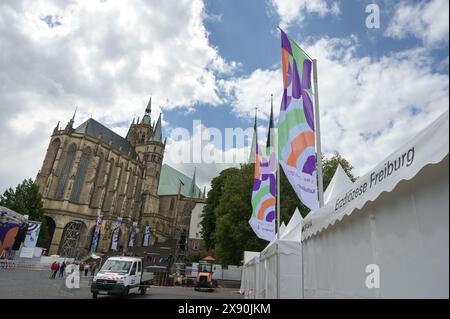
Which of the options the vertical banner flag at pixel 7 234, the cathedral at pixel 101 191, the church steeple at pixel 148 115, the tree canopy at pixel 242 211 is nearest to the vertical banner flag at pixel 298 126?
the tree canopy at pixel 242 211

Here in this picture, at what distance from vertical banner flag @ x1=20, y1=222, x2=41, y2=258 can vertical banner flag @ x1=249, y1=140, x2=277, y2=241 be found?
93.0ft

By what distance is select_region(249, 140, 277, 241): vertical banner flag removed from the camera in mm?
11273

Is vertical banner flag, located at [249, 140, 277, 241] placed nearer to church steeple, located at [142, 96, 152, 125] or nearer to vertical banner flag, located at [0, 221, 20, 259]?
vertical banner flag, located at [0, 221, 20, 259]

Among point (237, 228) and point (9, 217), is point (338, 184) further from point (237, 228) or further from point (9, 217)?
point (9, 217)

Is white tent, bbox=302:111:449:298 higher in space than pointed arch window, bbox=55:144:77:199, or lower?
lower

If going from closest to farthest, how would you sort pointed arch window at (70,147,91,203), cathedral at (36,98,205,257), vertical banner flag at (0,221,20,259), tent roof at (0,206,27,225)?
tent roof at (0,206,27,225) < vertical banner flag at (0,221,20,259) < cathedral at (36,98,205,257) < pointed arch window at (70,147,91,203)

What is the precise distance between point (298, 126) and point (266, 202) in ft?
16.4

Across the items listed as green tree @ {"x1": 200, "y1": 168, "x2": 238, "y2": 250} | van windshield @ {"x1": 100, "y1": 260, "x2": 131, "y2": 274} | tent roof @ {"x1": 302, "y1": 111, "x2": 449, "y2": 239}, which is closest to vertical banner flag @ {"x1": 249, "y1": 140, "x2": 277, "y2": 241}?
tent roof @ {"x1": 302, "y1": 111, "x2": 449, "y2": 239}

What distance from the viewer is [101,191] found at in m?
60.4

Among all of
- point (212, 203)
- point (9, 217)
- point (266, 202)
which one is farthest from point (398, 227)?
point (212, 203)

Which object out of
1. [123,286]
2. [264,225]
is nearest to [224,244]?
[123,286]

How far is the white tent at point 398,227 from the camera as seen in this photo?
2.51m

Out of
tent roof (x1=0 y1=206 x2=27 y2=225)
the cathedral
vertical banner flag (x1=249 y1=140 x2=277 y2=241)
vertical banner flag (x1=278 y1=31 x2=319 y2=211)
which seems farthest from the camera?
the cathedral

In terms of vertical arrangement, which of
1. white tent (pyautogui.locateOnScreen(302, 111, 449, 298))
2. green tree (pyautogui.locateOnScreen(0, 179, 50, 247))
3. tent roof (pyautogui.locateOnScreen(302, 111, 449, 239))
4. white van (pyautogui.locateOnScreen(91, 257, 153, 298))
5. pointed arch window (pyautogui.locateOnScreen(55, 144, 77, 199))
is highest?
pointed arch window (pyautogui.locateOnScreen(55, 144, 77, 199))
